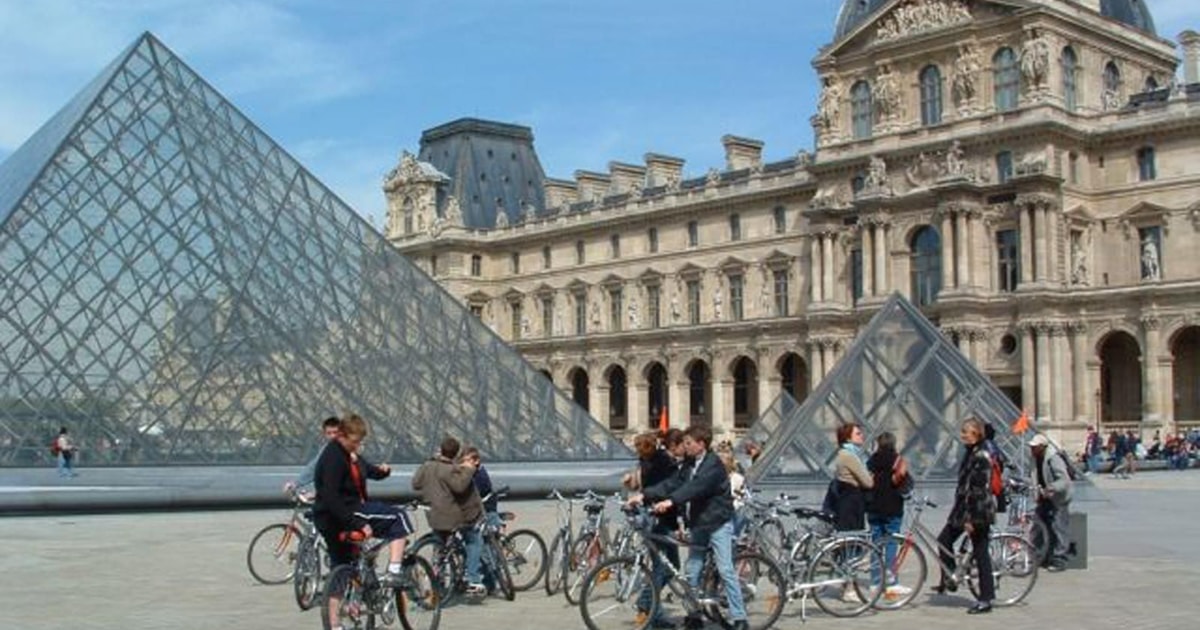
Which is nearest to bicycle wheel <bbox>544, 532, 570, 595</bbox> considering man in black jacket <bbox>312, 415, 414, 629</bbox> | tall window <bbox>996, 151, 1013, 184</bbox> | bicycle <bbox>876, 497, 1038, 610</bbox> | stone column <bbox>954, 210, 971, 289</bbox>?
bicycle <bbox>876, 497, 1038, 610</bbox>

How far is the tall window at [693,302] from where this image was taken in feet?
202

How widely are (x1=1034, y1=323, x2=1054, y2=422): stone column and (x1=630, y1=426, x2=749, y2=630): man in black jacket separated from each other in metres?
38.4

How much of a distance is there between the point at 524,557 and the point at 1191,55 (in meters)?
46.8

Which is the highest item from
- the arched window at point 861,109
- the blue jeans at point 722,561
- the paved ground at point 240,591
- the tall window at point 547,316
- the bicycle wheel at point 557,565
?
the arched window at point 861,109

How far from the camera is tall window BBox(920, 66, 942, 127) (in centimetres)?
5041

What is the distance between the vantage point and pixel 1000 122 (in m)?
48.2

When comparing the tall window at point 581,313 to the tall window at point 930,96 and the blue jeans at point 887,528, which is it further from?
the blue jeans at point 887,528

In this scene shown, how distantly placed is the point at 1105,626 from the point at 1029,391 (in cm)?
3828

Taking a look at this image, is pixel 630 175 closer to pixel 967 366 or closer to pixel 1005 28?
pixel 1005 28

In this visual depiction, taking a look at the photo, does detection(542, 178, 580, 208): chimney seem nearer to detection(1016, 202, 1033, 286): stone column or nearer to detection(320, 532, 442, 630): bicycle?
detection(1016, 202, 1033, 286): stone column

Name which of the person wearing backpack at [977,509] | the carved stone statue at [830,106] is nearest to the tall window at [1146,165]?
the carved stone statue at [830,106]

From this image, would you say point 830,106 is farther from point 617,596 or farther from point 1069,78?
point 617,596

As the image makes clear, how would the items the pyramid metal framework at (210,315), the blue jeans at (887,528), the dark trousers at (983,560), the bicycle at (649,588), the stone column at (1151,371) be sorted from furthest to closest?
the stone column at (1151,371) → the pyramid metal framework at (210,315) → the blue jeans at (887,528) → the dark trousers at (983,560) → the bicycle at (649,588)

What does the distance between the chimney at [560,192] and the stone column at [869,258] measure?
24935mm
